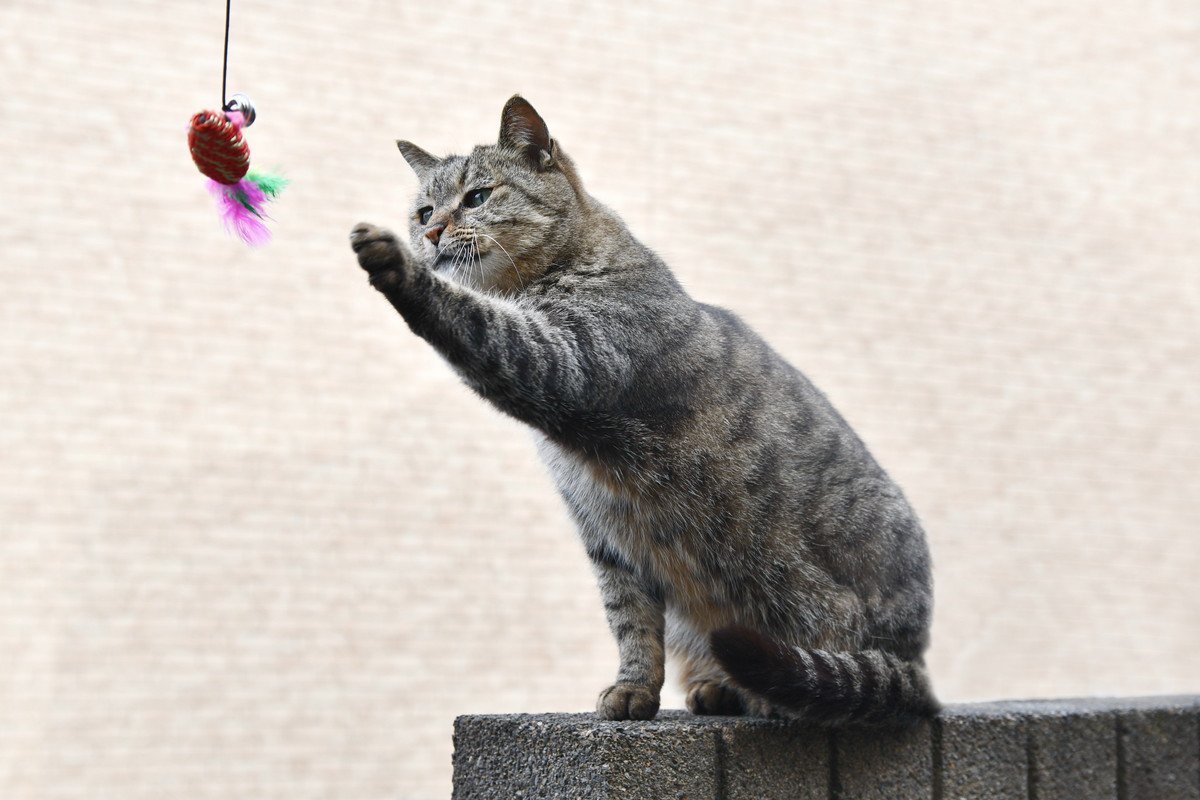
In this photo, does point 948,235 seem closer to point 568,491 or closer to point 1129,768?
point 1129,768

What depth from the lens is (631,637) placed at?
1.28 metres

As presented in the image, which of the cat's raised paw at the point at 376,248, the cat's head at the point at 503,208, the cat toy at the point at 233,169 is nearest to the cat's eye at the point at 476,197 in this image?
the cat's head at the point at 503,208

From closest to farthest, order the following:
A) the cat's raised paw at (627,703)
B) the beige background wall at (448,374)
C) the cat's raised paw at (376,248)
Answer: the cat's raised paw at (376,248) < the cat's raised paw at (627,703) < the beige background wall at (448,374)

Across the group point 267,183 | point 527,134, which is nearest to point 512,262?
point 527,134

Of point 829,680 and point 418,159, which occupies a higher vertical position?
point 418,159

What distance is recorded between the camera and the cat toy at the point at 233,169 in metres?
1.01

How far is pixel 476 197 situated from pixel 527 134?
10 centimetres

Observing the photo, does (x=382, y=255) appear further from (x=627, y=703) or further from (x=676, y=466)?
(x=627, y=703)

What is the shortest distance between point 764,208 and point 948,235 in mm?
576

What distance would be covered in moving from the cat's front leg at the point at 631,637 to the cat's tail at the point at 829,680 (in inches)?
7.2

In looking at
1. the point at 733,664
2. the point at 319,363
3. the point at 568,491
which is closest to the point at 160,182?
the point at 319,363

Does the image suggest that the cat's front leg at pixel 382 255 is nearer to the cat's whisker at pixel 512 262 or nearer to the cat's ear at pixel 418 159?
the cat's whisker at pixel 512 262

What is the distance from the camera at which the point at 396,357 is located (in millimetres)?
2439

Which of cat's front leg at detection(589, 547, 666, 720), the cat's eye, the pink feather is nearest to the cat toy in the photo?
the pink feather
